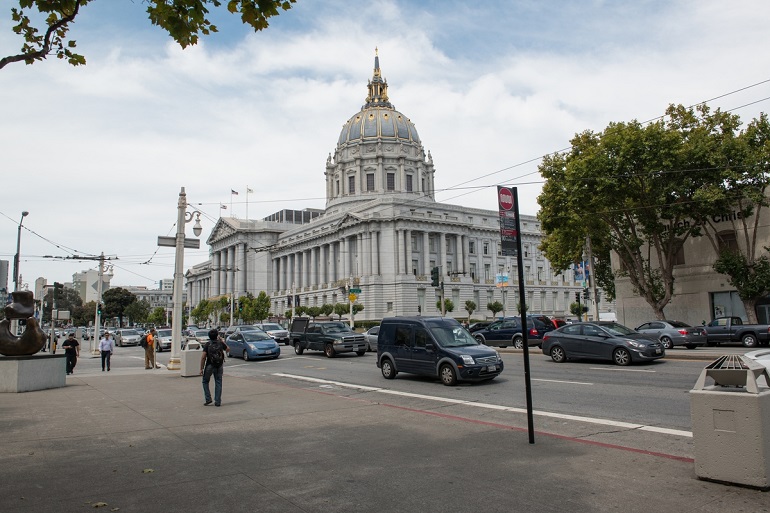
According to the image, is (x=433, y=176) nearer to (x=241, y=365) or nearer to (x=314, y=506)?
(x=241, y=365)

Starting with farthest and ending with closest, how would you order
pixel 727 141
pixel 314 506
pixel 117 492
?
pixel 727 141
pixel 117 492
pixel 314 506

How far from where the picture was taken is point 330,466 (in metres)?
7.31

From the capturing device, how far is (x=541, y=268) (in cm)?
10612

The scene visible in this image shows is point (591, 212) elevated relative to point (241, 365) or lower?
elevated

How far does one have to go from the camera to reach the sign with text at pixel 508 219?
830 cm

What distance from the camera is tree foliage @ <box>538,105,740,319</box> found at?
102 ft

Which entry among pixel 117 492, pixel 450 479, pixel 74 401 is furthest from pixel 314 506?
pixel 74 401

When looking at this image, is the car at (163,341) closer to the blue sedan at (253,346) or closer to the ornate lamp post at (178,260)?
the blue sedan at (253,346)

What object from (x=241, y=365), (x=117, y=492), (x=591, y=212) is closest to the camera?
(x=117, y=492)

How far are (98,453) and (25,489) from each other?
1.86 metres

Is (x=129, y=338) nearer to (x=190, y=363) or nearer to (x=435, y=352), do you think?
(x=190, y=363)

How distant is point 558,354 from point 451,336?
6936 mm

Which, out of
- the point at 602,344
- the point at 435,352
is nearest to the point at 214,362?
the point at 435,352

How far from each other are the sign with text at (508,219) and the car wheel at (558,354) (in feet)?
46.0
